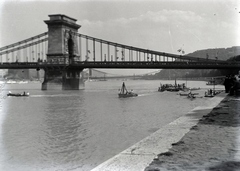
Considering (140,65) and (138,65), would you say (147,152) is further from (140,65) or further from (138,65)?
(138,65)

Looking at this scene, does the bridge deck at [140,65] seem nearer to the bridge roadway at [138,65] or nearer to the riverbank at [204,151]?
the bridge roadway at [138,65]

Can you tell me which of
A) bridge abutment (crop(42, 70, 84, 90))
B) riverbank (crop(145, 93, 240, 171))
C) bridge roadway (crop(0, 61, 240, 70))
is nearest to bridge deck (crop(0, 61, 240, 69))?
bridge roadway (crop(0, 61, 240, 70))

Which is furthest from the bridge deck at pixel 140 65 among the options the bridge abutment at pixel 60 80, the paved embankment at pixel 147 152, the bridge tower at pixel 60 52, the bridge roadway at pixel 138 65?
the paved embankment at pixel 147 152

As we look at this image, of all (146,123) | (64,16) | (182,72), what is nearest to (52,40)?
(64,16)

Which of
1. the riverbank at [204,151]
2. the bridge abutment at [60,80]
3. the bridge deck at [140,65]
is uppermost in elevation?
the bridge deck at [140,65]

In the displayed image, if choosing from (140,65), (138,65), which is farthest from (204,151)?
(138,65)

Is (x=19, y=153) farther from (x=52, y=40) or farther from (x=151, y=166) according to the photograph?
(x=52, y=40)
